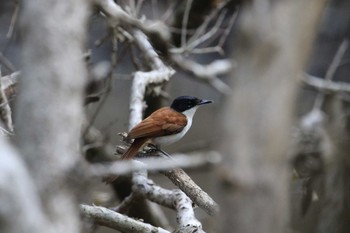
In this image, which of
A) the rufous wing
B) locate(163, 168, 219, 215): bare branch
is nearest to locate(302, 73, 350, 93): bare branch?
the rufous wing

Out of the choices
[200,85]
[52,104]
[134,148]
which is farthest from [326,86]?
[52,104]

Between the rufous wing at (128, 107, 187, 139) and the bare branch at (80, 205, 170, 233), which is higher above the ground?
the bare branch at (80, 205, 170, 233)

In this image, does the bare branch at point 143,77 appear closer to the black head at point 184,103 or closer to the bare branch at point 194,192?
the black head at point 184,103

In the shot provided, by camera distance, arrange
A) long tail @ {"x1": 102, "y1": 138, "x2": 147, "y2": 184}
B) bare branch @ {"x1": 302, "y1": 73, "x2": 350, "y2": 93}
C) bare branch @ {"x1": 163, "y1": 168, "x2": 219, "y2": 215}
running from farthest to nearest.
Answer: bare branch @ {"x1": 302, "y1": 73, "x2": 350, "y2": 93} < long tail @ {"x1": 102, "y1": 138, "x2": 147, "y2": 184} < bare branch @ {"x1": 163, "y1": 168, "x2": 219, "y2": 215}

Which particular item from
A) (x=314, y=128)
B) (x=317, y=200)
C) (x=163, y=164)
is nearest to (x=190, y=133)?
(x=314, y=128)

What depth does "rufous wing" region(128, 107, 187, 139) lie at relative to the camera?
4805 mm

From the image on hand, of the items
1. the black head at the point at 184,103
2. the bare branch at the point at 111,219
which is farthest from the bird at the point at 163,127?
the bare branch at the point at 111,219

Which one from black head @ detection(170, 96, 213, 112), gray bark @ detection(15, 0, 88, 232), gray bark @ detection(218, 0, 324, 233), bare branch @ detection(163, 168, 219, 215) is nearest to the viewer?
gray bark @ detection(218, 0, 324, 233)

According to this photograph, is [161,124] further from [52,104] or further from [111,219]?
[52,104]

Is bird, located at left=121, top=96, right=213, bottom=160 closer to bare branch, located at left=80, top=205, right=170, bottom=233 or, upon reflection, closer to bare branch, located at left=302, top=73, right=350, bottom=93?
bare branch, located at left=80, top=205, right=170, bottom=233

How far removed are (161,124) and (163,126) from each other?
2 cm

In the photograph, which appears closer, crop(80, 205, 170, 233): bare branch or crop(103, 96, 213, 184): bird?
crop(80, 205, 170, 233): bare branch

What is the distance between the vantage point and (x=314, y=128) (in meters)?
4.67

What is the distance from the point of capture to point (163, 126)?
5.21 meters
